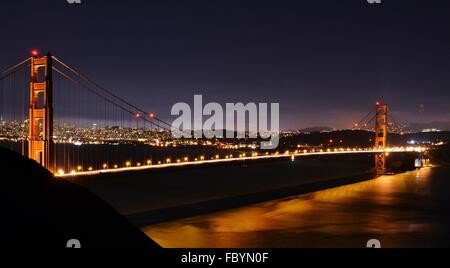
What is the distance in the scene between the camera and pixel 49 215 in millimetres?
11516

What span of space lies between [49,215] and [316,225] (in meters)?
15.4

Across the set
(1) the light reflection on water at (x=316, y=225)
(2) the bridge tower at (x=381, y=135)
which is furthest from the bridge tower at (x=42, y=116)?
(2) the bridge tower at (x=381, y=135)

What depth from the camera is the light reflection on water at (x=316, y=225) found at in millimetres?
20172

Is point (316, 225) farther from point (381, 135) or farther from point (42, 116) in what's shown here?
point (381, 135)

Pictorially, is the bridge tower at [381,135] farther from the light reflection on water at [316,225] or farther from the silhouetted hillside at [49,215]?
the silhouetted hillside at [49,215]

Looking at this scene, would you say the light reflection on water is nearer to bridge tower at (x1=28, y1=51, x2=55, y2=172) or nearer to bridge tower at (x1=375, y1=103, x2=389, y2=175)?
bridge tower at (x1=28, y1=51, x2=55, y2=172)

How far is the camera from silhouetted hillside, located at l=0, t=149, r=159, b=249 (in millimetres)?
10477

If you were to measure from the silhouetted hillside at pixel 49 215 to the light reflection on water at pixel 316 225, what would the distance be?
5.70 metres

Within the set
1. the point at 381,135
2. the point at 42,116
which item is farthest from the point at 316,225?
the point at 381,135

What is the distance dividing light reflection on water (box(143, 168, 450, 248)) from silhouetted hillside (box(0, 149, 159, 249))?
225 inches

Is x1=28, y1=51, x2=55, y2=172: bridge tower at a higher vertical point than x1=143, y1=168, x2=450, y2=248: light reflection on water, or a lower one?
higher

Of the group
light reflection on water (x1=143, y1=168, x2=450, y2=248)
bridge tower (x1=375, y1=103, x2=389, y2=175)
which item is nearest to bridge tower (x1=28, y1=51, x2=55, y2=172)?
light reflection on water (x1=143, y1=168, x2=450, y2=248)

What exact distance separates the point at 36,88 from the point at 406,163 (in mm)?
58748
